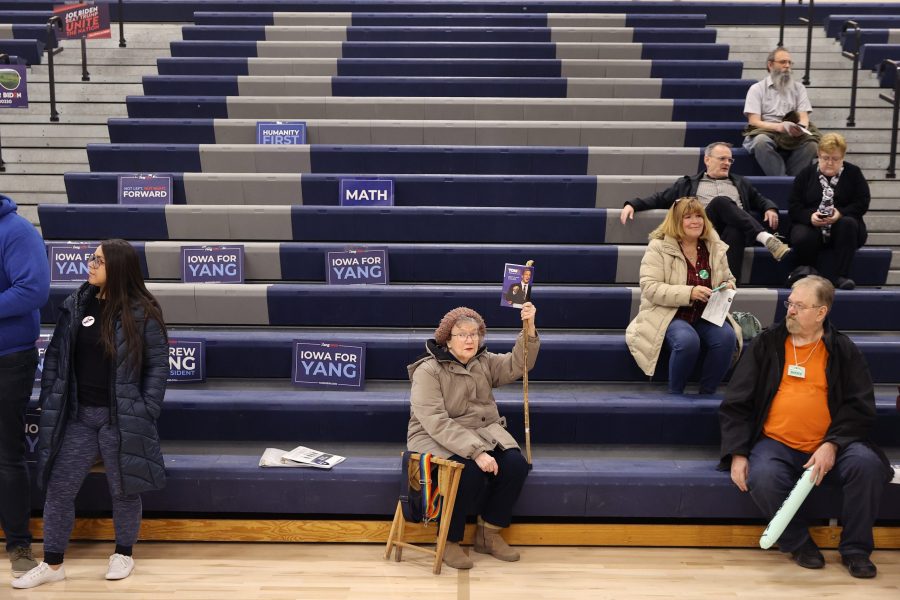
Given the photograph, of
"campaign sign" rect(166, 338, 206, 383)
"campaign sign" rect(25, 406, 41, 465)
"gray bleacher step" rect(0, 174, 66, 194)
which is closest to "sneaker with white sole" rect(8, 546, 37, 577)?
"campaign sign" rect(25, 406, 41, 465)

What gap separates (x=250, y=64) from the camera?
6121mm

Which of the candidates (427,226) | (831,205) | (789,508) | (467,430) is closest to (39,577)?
(467,430)

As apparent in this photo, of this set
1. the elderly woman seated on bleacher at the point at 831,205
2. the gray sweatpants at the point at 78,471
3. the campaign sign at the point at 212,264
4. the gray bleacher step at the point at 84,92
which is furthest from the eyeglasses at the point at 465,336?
the gray bleacher step at the point at 84,92

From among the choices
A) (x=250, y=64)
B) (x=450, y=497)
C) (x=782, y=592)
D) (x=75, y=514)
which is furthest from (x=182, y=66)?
(x=782, y=592)

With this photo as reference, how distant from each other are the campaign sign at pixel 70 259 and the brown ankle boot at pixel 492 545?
2238 mm

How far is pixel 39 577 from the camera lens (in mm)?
3318

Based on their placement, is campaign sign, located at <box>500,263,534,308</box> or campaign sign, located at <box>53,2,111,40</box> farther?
campaign sign, located at <box>53,2,111,40</box>

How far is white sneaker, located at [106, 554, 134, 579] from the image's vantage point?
3.34 meters

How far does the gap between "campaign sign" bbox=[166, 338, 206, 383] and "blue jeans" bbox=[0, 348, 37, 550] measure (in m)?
0.75

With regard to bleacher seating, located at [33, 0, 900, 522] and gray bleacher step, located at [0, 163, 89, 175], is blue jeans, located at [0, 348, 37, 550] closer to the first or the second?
bleacher seating, located at [33, 0, 900, 522]

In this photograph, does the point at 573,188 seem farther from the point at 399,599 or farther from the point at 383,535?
the point at 399,599

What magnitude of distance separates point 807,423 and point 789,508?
340mm

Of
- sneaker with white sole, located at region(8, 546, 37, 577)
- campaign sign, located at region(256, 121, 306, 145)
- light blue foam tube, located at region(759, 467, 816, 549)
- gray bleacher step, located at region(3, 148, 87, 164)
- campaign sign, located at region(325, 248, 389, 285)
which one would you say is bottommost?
sneaker with white sole, located at region(8, 546, 37, 577)

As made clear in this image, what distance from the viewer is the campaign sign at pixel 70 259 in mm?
4406
